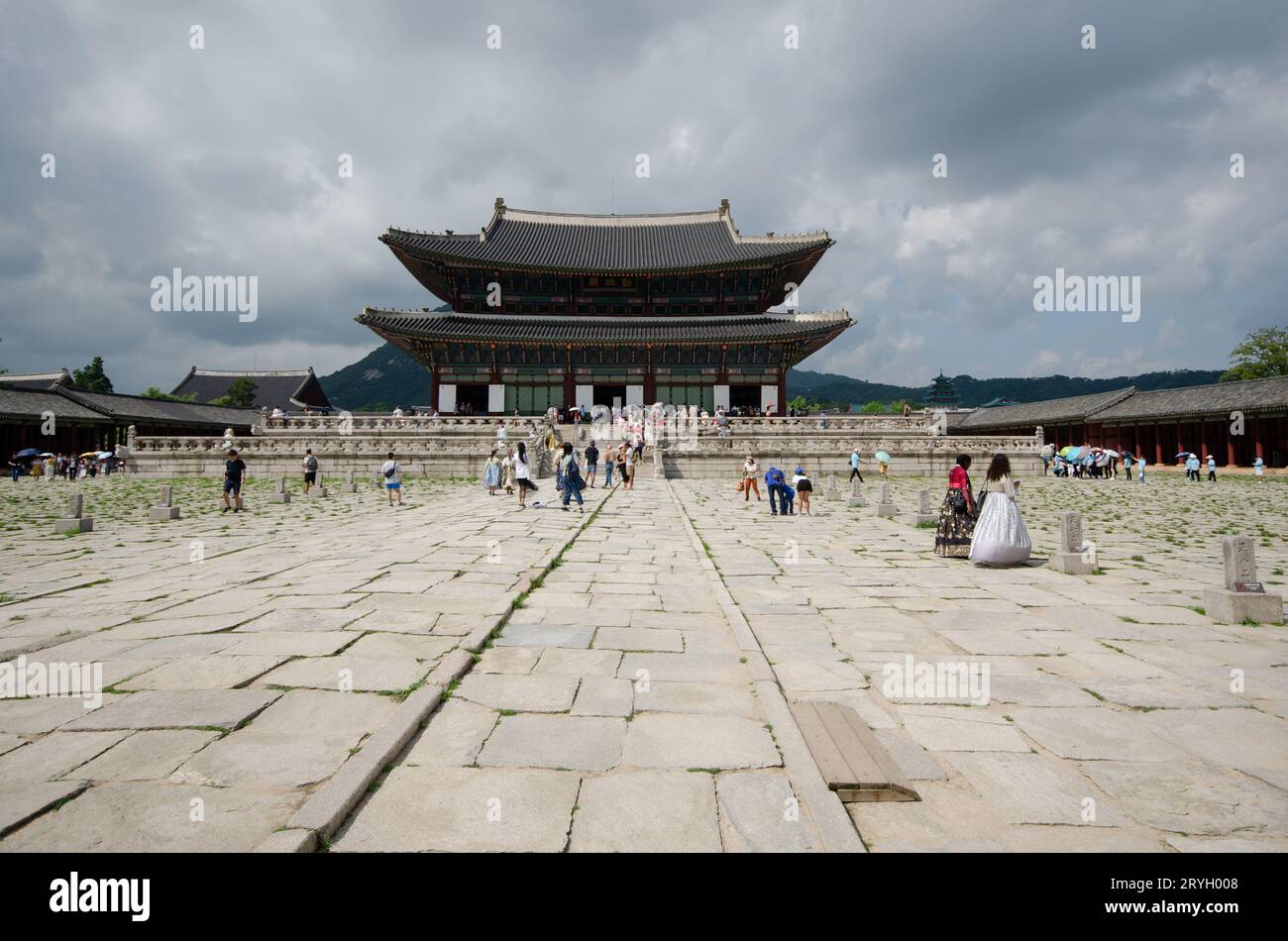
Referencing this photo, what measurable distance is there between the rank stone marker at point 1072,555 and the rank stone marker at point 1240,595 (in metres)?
1.91

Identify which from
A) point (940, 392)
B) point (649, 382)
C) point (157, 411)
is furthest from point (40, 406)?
point (940, 392)

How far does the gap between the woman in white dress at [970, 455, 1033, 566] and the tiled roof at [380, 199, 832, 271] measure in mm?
29141

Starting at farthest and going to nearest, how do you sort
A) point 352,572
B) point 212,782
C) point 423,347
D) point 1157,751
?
point 423,347 < point 352,572 < point 1157,751 < point 212,782

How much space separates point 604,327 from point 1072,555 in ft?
99.0

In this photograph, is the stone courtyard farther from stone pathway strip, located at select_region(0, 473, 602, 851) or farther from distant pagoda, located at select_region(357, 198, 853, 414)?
distant pagoda, located at select_region(357, 198, 853, 414)

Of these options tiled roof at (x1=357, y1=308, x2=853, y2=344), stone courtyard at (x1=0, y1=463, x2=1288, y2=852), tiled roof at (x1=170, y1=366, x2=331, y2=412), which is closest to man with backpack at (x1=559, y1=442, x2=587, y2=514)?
stone courtyard at (x1=0, y1=463, x2=1288, y2=852)

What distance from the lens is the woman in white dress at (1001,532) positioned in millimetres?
7742

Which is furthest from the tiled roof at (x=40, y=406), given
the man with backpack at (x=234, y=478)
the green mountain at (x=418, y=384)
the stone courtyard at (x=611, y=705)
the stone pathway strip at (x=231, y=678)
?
the green mountain at (x=418, y=384)

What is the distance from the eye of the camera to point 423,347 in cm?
3425

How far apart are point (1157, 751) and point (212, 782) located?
4374mm

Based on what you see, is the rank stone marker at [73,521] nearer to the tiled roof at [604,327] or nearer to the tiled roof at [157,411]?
the tiled roof at [604,327]

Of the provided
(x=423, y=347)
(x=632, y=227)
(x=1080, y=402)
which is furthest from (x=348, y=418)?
(x=1080, y=402)

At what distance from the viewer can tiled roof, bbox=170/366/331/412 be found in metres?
53.0

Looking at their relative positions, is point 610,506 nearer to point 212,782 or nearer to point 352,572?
point 352,572
